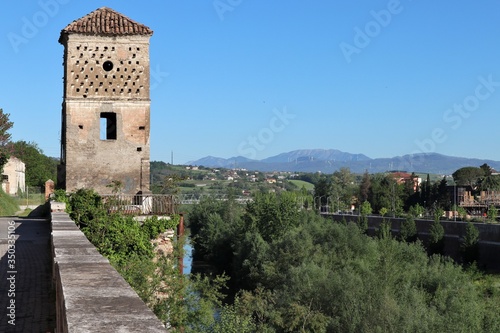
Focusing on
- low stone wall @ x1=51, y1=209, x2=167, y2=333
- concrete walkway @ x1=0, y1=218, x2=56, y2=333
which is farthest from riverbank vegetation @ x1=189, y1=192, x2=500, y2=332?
low stone wall @ x1=51, y1=209, x2=167, y2=333

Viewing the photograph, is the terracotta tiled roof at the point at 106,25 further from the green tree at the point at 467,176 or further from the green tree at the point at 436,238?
the green tree at the point at 467,176

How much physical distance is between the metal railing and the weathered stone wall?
0.79 meters

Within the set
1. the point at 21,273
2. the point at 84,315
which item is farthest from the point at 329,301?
the point at 84,315

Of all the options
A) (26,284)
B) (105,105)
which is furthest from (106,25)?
(26,284)

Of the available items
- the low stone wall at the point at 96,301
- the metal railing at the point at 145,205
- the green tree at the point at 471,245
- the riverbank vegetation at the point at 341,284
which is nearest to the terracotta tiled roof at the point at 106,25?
the metal railing at the point at 145,205

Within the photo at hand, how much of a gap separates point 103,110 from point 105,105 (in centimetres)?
13

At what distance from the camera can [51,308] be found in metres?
8.27

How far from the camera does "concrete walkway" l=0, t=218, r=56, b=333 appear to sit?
779 centimetres

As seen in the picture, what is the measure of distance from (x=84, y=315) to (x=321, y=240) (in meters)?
44.2

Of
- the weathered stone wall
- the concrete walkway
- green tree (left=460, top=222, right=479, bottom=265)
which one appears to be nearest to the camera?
the concrete walkway

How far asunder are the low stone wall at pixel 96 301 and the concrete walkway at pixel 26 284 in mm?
1471

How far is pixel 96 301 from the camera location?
409 cm

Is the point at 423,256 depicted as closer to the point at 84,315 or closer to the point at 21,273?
the point at 21,273

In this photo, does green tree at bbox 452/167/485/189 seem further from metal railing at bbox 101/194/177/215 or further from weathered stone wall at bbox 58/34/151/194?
metal railing at bbox 101/194/177/215
